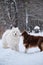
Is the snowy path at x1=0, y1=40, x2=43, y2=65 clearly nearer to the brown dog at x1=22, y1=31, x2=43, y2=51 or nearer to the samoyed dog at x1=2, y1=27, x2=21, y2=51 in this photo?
the brown dog at x1=22, y1=31, x2=43, y2=51

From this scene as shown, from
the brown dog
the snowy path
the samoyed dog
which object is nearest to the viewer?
the snowy path

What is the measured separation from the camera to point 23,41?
247 centimetres

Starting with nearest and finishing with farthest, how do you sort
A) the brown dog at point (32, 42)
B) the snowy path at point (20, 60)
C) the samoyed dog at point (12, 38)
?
the snowy path at point (20, 60) < the brown dog at point (32, 42) < the samoyed dog at point (12, 38)

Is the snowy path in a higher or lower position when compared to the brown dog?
higher

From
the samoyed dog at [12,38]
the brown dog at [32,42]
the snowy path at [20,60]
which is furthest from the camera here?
the samoyed dog at [12,38]

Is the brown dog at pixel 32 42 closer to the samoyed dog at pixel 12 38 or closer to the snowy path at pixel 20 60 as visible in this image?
the samoyed dog at pixel 12 38

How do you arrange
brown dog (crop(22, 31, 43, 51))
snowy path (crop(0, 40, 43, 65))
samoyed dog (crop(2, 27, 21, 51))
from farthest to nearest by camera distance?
samoyed dog (crop(2, 27, 21, 51)) → brown dog (crop(22, 31, 43, 51)) → snowy path (crop(0, 40, 43, 65))

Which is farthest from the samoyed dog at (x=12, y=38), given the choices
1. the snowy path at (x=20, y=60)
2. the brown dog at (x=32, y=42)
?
the snowy path at (x=20, y=60)

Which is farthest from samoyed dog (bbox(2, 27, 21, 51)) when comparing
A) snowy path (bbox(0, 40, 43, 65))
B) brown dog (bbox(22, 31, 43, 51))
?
snowy path (bbox(0, 40, 43, 65))

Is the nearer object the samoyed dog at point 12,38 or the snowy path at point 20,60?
the snowy path at point 20,60

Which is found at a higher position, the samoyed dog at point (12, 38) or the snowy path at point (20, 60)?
the snowy path at point (20, 60)

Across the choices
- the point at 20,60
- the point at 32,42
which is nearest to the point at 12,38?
the point at 32,42

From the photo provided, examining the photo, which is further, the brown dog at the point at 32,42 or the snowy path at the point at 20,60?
the brown dog at the point at 32,42

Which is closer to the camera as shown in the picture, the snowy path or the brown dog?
the snowy path
